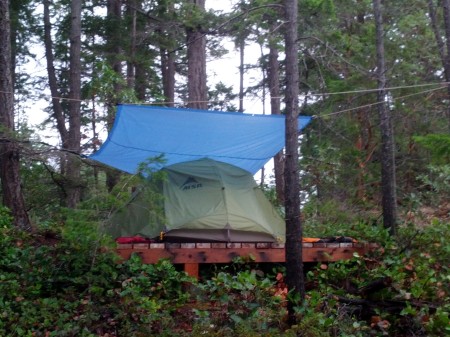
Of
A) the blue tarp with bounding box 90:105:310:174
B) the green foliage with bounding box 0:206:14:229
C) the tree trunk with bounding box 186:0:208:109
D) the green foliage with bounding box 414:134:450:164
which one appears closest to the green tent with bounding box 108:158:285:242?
the blue tarp with bounding box 90:105:310:174

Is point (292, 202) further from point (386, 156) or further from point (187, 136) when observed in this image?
point (386, 156)

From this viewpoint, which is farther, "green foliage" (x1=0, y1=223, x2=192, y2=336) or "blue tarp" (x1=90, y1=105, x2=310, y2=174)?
"blue tarp" (x1=90, y1=105, x2=310, y2=174)

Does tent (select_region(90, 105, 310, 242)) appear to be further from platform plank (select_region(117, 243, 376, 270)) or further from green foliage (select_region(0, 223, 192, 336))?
green foliage (select_region(0, 223, 192, 336))

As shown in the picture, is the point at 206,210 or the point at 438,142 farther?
the point at 438,142

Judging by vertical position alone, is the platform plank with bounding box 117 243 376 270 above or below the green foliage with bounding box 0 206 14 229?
below

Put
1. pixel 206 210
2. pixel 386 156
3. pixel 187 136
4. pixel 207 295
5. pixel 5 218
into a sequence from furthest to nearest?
pixel 386 156 → pixel 5 218 → pixel 187 136 → pixel 206 210 → pixel 207 295

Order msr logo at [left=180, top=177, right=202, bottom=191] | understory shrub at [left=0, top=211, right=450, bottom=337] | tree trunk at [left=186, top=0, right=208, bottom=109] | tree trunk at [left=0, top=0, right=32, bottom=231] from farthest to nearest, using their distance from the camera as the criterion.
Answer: tree trunk at [left=186, top=0, right=208, bottom=109] < tree trunk at [left=0, top=0, right=32, bottom=231] < msr logo at [left=180, top=177, right=202, bottom=191] < understory shrub at [left=0, top=211, right=450, bottom=337]

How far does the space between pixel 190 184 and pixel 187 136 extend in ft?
2.38

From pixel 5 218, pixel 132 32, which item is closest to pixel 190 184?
pixel 5 218

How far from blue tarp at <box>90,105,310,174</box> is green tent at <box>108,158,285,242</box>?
0.27m

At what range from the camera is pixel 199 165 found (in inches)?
388

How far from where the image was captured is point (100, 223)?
311 inches

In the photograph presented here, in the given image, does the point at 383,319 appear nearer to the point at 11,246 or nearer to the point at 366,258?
the point at 366,258

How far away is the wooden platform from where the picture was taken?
858 cm
